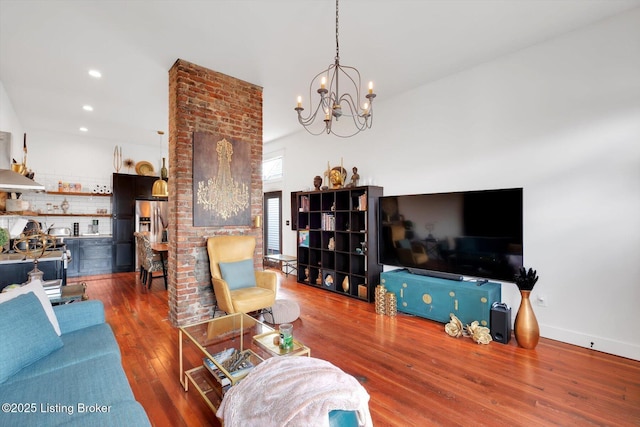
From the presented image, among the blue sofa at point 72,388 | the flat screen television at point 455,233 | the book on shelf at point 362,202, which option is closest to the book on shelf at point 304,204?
the book on shelf at point 362,202

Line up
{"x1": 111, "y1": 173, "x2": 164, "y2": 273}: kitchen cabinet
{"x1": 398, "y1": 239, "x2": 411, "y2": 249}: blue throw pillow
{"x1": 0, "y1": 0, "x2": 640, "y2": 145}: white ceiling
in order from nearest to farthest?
1. {"x1": 0, "y1": 0, "x2": 640, "y2": 145}: white ceiling
2. {"x1": 398, "y1": 239, "x2": 411, "y2": 249}: blue throw pillow
3. {"x1": 111, "y1": 173, "x2": 164, "y2": 273}: kitchen cabinet

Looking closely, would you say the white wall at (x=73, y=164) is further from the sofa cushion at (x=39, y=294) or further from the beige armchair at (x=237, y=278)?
the sofa cushion at (x=39, y=294)

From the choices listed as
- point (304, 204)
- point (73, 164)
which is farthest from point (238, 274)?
point (73, 164)

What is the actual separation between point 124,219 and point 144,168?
1.41 meters

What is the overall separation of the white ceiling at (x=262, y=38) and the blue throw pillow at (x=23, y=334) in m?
2.51

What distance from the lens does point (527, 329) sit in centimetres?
286

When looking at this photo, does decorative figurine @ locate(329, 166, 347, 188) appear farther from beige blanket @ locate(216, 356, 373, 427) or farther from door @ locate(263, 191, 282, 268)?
beige blanket @ locate(216, 356, 373, 427)

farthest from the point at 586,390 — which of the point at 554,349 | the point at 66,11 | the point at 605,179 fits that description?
the point at 66,11

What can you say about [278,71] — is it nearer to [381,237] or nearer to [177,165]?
[177,165]

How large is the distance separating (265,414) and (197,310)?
8.22 ft

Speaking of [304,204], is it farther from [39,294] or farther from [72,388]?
[72,388]

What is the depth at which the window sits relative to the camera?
277 inches

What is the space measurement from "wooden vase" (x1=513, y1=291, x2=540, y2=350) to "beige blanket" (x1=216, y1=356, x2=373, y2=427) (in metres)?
2.24

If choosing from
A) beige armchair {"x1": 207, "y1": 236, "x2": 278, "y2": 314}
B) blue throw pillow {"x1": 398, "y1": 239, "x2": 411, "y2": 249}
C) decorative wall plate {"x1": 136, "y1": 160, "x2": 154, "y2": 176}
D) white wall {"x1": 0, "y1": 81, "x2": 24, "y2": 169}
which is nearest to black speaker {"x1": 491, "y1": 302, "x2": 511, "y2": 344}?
blue throw pillow {"x1": 398, "y1": 239, "x2": 411, "y2": 249}
